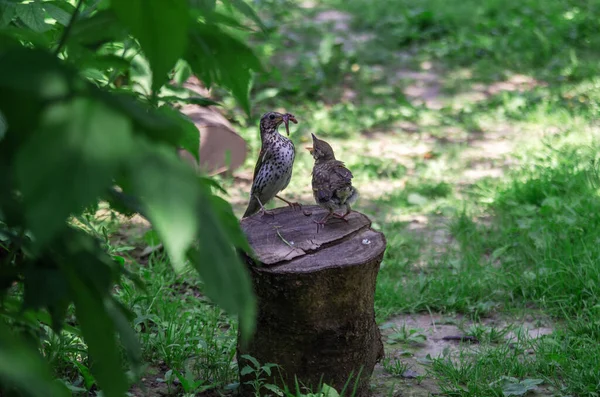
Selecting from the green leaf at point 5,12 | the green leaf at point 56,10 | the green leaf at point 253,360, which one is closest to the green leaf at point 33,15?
the green leaf at point 56,10

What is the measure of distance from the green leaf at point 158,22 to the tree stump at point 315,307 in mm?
2130

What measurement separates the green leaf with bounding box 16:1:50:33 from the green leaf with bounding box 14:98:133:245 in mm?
1675

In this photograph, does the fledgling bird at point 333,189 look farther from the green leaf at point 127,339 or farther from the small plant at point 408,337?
the green leaf at point 127,339

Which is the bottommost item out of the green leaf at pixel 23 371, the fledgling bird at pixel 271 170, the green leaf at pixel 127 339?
the fledgling bird at pixel 271 170

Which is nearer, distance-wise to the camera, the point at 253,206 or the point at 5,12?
the point at 5,12

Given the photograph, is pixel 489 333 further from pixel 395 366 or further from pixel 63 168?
pixel 63 168

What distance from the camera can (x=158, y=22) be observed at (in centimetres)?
118

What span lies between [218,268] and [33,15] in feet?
6.11

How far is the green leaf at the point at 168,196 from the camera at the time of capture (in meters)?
1.03

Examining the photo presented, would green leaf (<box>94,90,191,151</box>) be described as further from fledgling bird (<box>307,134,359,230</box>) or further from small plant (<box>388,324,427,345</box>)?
small plant (<box>388,324,427,345</box>)

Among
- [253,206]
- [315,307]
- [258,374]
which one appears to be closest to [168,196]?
[315,307]

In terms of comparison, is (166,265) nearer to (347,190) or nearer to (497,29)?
(347,190)

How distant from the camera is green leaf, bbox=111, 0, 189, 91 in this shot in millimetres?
1179

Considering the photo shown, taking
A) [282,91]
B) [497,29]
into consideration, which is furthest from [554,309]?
[497,29]
